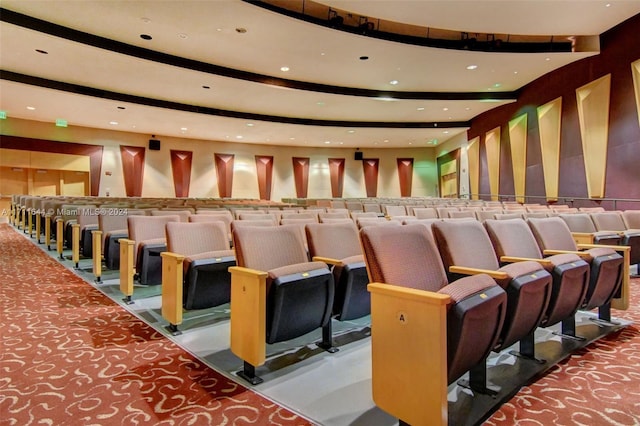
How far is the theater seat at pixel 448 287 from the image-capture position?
128 cm

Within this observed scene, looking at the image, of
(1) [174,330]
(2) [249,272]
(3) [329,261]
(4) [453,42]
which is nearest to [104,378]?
(1) [174,330]

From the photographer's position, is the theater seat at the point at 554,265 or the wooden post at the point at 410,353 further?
the theater seat at the point at 554,265

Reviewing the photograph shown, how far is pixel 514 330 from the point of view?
5.51ft

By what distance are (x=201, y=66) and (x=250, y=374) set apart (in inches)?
322

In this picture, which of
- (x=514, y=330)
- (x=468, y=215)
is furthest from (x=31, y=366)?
(x=468, y=215)

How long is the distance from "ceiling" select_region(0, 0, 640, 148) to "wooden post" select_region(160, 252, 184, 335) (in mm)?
5082

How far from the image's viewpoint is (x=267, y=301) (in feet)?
5.99

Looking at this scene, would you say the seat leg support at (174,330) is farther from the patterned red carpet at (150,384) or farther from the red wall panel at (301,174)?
the red wall panel at (301,174)

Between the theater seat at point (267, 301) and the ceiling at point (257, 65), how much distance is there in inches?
209

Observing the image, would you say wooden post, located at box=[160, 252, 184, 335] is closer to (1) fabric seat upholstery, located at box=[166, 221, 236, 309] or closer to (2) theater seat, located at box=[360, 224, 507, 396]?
(1) fabric seat upholstery, located at box=[166, 221, 236, 309]

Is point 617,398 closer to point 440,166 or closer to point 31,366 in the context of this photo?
point 31,366

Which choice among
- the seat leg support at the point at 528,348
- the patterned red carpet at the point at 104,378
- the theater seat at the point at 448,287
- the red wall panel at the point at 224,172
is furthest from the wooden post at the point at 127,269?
the red wall panel at the point at 224,172

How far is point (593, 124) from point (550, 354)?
7.77m

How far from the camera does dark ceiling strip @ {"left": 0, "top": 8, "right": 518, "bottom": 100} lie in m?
6.27
